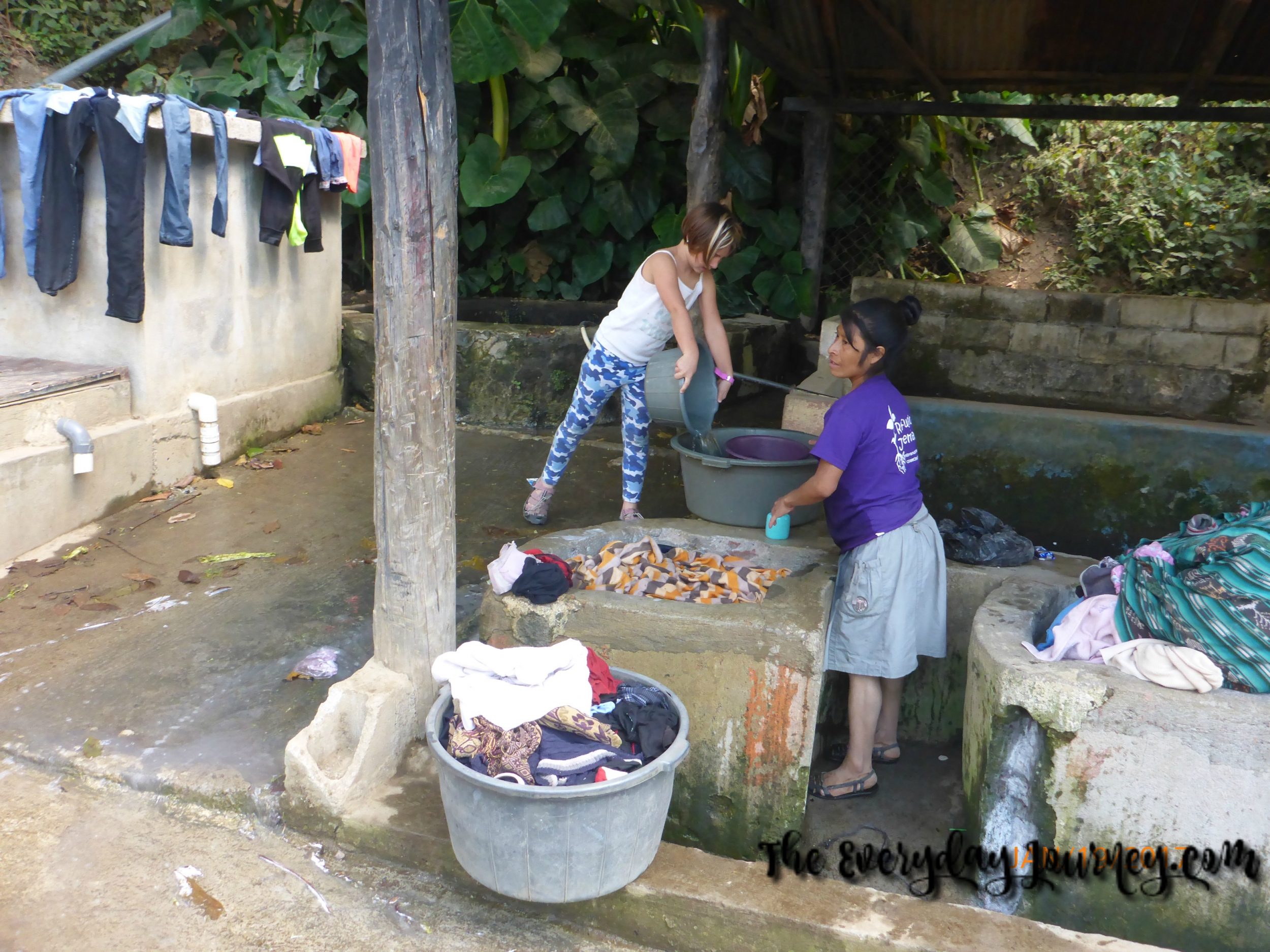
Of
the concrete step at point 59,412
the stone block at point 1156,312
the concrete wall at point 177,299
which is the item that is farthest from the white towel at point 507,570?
the stone block at point 1156,312

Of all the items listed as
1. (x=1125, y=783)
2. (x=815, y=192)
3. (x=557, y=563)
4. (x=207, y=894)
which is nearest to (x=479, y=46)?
(x=815, y=192)

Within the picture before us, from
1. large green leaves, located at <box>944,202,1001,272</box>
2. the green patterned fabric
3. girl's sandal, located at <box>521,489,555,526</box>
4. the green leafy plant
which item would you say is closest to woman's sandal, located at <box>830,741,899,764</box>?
the green patterned fabric

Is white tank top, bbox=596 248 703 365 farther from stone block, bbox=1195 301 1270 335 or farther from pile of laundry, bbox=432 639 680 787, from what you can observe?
stone block, bbox=1195 301 1270 335

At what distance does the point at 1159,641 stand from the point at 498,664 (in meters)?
1.80

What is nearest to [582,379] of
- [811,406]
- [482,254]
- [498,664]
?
[811,406]

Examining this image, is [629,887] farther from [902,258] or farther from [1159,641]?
[902,258]

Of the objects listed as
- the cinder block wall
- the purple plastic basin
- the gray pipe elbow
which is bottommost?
the gray pipe elbow

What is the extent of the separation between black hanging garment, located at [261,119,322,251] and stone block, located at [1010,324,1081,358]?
14.1 feet

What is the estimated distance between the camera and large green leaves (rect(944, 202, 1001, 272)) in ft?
28.8

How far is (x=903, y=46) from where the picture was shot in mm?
5602

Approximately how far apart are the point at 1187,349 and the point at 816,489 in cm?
362

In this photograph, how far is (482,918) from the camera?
2.59 m

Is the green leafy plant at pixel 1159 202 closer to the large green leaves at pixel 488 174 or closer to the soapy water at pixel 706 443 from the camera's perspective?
the large green leaves at pixel 488 174

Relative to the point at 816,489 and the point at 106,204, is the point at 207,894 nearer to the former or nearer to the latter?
the point at 816,489
